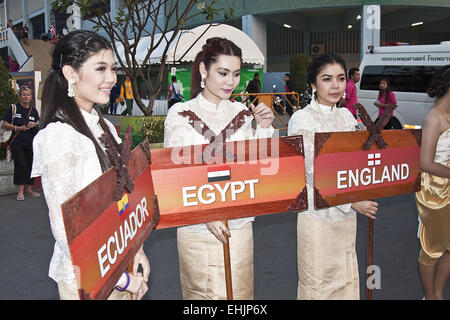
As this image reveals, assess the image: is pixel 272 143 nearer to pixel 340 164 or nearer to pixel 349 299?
pixel 340 164

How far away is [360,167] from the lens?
2.78 meters

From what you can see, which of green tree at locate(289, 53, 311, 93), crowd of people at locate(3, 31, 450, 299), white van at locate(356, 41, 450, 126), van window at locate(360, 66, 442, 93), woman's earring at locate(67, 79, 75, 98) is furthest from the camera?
green tree at locate(289, 53, 311, 93)

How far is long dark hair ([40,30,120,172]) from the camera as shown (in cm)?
196

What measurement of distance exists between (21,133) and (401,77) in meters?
8.62

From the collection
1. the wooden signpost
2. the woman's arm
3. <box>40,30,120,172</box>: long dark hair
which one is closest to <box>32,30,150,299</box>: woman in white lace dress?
<box>40,30,120,172</box>: long dark hair

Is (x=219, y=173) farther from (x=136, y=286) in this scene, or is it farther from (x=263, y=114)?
(x=136, y=286)

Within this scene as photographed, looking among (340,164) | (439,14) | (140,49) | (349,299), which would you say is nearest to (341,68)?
(340,164)

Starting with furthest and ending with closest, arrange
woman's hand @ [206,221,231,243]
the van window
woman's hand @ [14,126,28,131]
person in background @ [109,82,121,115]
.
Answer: person in background @ [109,82,121,115]
the van window
woman's hand @ [14,126,28,131]
woman's hand @ [206,221,231,243]

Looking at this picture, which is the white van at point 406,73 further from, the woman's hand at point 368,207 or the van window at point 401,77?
the woman's hand at point 368,207

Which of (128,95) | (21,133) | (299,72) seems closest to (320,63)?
(21,133)

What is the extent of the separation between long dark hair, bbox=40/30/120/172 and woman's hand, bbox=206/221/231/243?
765 mm

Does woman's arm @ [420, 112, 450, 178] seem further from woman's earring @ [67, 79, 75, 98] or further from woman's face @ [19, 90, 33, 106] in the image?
woman's face @ [19, 90, 33, 106]

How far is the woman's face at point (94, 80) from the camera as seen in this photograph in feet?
6.68
